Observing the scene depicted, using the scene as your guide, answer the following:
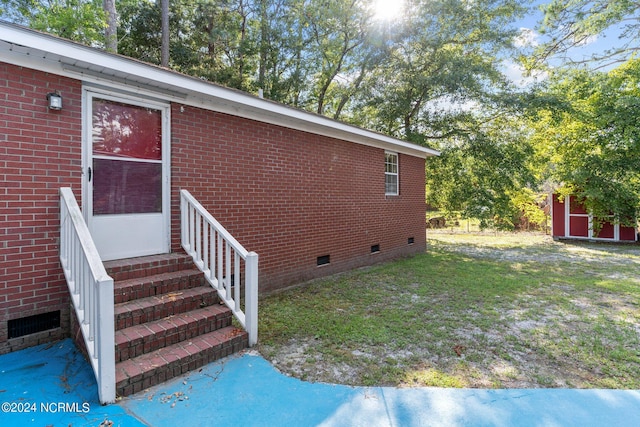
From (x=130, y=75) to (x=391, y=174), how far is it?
254 inches

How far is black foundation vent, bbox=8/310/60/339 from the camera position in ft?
10.2

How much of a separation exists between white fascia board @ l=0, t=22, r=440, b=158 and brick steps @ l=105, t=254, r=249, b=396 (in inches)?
79.4

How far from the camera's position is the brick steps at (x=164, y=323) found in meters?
2.67

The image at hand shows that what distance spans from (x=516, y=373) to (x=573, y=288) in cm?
400

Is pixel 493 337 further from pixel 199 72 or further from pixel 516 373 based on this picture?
pixel 199 72

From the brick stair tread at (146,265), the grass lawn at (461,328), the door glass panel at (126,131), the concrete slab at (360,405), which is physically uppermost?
the door glass panel at (126,131)

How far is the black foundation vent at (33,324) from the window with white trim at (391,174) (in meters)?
6.83

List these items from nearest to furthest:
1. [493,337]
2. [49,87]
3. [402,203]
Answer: [49,87]
[493,337]
[402,203]

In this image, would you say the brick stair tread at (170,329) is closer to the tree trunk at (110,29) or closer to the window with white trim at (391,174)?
the window with white trim at (391,174)

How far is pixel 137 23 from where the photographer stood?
13133 millimetres

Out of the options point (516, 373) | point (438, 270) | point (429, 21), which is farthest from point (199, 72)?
point (516, 373)

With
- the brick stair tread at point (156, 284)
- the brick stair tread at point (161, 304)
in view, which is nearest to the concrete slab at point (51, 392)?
the brick stair tread at point (161, 304)

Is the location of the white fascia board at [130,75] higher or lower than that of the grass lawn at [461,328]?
higher

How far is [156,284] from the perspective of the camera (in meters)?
3.40
